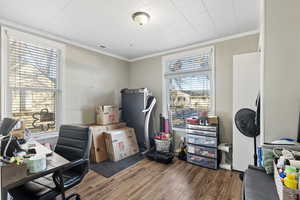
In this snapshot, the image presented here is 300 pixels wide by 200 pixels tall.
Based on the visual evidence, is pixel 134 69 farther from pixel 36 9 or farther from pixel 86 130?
pixel 86 130

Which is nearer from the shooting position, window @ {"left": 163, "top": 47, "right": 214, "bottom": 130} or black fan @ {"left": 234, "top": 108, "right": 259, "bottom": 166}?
black fan @ {"left": 234, "top": 108, "right": 259, "bottom": 166}

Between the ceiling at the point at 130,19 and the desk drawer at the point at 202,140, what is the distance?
2.00 m

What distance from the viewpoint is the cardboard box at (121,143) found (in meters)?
3.06

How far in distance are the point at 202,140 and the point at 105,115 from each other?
2199 millimetres

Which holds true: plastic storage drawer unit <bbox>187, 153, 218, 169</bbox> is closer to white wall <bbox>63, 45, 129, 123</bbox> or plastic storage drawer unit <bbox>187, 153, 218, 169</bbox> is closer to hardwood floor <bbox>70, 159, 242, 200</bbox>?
hardwood floor <bbox>70, 159, 242, 200</bbox>

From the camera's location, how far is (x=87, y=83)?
3379mm

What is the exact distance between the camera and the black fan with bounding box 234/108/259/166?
218 cm

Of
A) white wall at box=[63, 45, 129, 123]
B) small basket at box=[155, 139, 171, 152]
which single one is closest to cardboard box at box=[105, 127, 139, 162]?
small basket at box=[155, 139, 171, 152]

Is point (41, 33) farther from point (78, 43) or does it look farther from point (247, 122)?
point (247, 122)

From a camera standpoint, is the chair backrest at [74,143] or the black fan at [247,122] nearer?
the chair backrest at [74,143]

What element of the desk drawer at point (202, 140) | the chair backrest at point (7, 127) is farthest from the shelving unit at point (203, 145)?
the chair backrest at point (7, 127)

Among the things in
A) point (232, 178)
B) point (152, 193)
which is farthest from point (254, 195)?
point (232, 178)

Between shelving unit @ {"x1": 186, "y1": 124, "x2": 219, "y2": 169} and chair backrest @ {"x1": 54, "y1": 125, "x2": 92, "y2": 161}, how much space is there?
204 cm

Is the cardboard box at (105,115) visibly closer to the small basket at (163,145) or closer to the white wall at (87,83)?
the white wall at (87,83)
